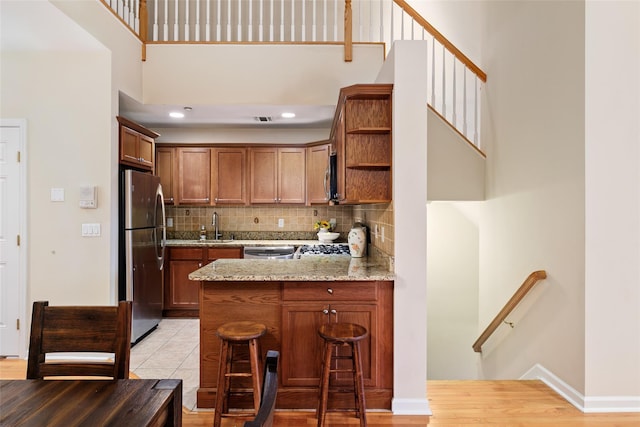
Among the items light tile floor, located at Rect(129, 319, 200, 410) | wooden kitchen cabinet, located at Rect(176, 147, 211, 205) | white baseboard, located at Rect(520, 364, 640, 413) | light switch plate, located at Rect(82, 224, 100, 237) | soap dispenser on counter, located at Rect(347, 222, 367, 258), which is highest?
wooden kitchen cabinet, located at Rect(176, 147, 211, 205)

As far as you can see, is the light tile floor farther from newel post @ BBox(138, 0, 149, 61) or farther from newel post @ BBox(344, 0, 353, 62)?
newel post @ BBox(344, 0, 353, 62)

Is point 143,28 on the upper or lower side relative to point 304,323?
upper


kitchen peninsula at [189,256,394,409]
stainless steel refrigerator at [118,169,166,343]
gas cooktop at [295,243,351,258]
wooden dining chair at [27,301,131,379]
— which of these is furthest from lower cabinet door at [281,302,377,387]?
stainless steel refrigerator at [118,169,166,343]

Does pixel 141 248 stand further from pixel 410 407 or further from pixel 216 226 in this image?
pixel 410 407

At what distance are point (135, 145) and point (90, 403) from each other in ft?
9.96

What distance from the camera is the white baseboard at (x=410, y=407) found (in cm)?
234

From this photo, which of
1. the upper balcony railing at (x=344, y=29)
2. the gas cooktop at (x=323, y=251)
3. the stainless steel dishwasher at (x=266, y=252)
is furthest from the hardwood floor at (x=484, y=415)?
the upper balcony railing at (x=344, y=29)

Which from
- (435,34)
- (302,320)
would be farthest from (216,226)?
(435,34)

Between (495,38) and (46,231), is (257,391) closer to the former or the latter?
(46,231)

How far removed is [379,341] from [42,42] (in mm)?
3619

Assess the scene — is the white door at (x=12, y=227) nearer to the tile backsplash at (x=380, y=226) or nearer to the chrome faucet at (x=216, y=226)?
the chrome faucet at (x=216, y=226)

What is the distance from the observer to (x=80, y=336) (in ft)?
4.62
